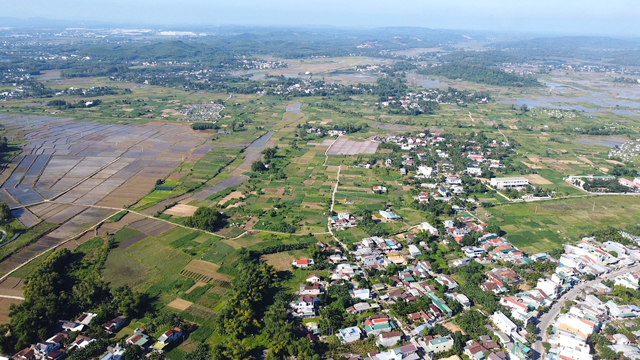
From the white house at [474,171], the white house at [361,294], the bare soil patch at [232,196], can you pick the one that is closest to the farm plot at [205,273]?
the white house at [361,294]

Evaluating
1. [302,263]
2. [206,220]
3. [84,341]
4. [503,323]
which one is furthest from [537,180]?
[84,341]

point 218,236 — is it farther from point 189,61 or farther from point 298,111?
point 189,61

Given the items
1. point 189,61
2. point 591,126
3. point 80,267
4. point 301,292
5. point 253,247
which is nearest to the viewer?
point 301,292

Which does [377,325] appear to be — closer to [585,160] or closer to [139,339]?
[139,339]

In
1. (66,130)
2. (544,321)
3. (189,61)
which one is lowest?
(544,321)

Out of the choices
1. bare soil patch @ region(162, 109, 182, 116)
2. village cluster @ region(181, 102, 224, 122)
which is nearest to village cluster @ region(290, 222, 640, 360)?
village cluster @ region(181, 102, 224, 122)

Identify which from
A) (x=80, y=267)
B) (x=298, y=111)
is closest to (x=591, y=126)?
(x=298, y=111)

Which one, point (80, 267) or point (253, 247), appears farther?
point (253, 247)

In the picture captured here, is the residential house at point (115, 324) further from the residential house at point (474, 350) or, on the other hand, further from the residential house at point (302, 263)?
the residential house at point (474, 350)
